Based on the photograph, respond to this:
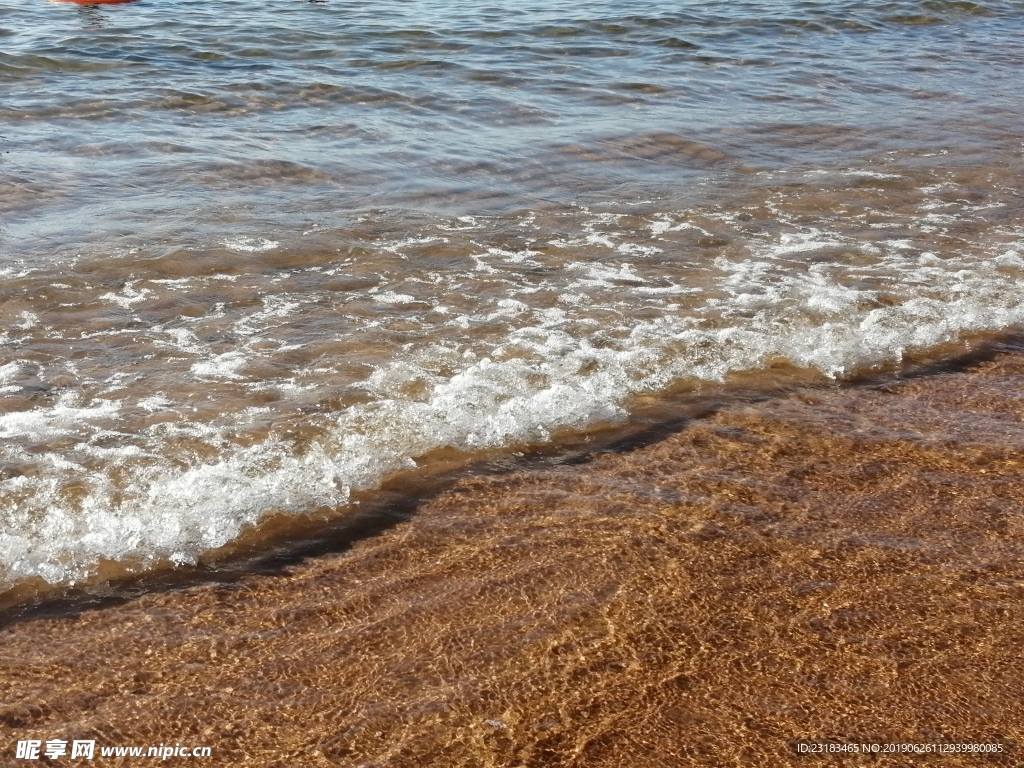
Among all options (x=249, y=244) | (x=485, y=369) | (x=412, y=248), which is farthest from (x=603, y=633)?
(x=249, y=244)

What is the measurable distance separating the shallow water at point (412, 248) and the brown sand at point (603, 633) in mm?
477

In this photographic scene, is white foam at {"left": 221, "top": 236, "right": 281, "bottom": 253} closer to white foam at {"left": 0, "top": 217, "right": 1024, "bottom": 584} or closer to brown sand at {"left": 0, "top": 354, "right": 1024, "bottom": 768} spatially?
white foam at {"left": 0, "top": 217, "right": 1024, "bottom": 584}

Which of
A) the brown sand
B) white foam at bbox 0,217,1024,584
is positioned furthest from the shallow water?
the brown sand

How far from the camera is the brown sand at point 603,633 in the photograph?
2967 mm

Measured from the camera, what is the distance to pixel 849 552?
377 centimetres

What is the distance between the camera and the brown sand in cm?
297

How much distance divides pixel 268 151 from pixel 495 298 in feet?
11.4

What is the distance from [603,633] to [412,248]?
3942mm

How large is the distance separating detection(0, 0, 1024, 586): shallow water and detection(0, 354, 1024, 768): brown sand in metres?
0.48

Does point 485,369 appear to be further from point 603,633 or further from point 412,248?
point 603,633

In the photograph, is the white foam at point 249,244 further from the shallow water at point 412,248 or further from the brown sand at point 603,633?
the brown sand at point 603,633

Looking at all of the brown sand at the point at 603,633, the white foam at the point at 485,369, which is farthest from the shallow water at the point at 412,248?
the brown sand at the point at 603,633

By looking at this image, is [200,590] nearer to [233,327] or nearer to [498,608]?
[498,608]

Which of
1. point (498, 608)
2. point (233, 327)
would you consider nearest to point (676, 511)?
point (498, 608)
